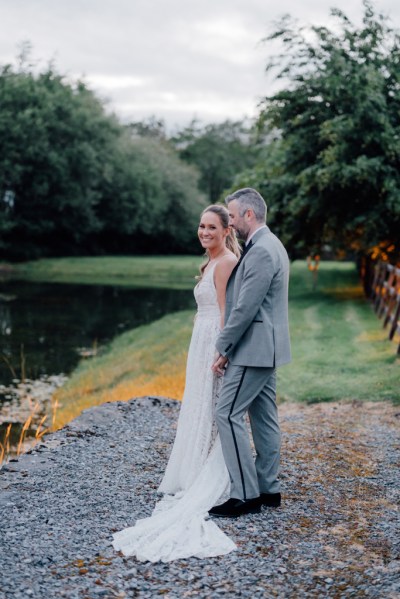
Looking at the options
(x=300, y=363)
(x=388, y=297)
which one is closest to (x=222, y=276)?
(x=300, y=363)

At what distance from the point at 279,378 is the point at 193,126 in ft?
256

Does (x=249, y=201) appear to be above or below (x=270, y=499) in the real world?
above

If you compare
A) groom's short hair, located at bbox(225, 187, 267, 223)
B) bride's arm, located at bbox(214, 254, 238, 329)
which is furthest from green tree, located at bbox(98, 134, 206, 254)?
groom's short hair, located at bbox(225, 187, 267, 223)

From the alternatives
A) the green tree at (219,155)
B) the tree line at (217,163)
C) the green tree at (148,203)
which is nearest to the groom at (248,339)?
the tree line at (217,163)

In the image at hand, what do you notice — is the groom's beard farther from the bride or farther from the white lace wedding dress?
the white lace wedding dress

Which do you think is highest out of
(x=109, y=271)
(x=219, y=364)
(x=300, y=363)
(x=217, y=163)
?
(x=217, y=163)

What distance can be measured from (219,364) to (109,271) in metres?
40.3

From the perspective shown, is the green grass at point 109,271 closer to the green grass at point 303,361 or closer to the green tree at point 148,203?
the green tree at point 148,203

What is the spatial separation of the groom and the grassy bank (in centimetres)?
522

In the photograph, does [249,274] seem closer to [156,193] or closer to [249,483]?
[249,483]

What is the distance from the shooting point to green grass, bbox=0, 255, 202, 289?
1563 inches

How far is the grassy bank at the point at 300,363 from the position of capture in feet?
36.4

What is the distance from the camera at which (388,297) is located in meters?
18.0

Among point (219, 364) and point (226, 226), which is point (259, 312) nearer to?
point (219, 364)
